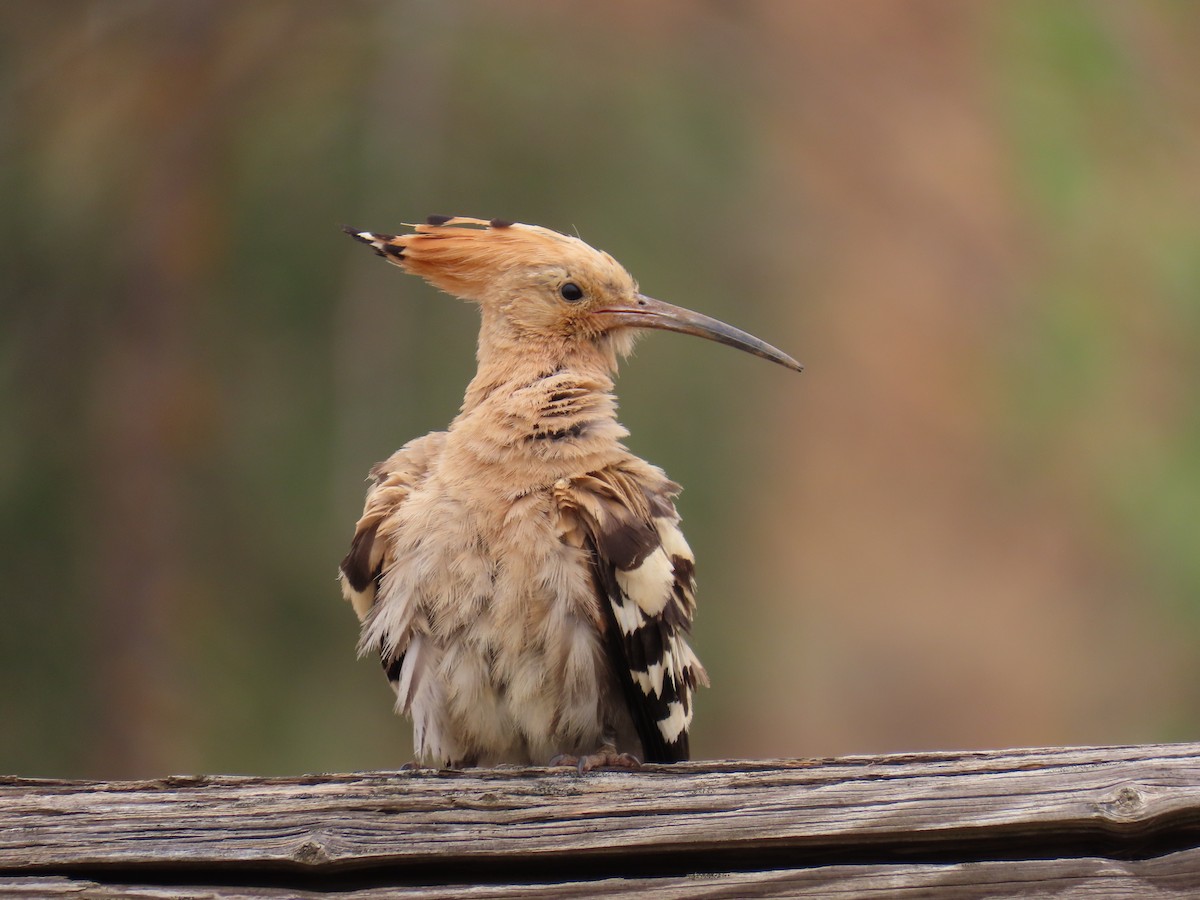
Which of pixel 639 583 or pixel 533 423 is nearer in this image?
pixel 639 583

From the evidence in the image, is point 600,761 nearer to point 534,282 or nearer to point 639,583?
point 639,583

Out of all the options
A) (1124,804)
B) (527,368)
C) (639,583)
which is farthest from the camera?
(527,368)

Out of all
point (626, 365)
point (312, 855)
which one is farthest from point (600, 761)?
point (626, 365)

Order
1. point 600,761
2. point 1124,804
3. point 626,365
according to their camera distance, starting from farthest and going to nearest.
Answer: point 626,365
point 600,761
point 1124,804

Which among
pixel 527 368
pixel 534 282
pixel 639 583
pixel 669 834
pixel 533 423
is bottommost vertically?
pixel 669 834

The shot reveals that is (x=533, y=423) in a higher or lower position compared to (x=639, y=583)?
higher

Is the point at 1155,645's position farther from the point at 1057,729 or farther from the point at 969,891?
the point at 969,891

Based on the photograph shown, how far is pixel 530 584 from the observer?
69.6 inches

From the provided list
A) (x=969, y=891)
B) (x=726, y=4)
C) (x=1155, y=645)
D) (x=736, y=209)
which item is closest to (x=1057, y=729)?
(x=1155, y=645)

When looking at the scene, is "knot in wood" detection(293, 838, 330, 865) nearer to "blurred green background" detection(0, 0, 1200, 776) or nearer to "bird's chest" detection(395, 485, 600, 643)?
"bird's chest" detection(395, 485, 600, 643)

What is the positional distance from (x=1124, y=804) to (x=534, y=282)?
4.10 feet

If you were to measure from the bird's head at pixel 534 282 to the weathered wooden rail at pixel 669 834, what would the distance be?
0.92m

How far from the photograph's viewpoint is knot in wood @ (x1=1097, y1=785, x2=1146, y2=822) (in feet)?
4.19

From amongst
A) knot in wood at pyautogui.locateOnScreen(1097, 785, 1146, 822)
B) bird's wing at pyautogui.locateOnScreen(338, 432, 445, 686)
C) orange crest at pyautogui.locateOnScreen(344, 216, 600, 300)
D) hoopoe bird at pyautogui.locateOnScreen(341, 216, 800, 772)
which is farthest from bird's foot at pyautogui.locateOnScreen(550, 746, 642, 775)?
orange crest at pyautogui.locateOnScreen(344, 216, 600, 300)
